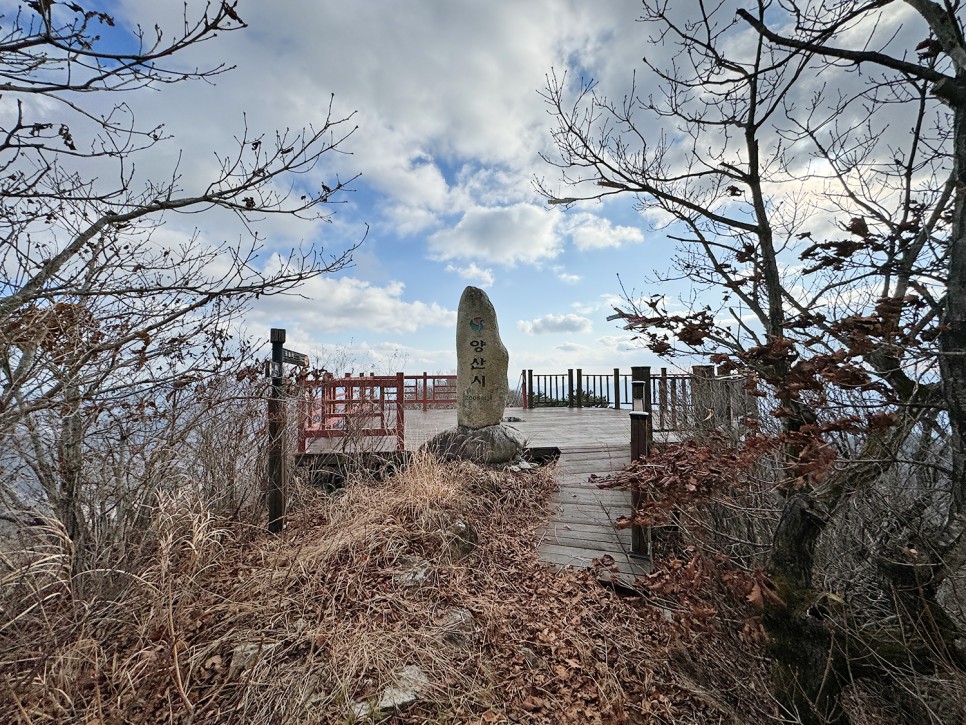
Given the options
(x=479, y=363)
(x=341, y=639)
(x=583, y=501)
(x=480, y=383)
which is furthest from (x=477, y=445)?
Answer: (x=341, y=639)

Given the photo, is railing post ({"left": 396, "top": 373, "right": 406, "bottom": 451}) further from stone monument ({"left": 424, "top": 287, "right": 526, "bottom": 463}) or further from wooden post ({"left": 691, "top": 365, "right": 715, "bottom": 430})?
wooden post ({"left": 691, "top": 365, "right": 715, "bottom": 430})

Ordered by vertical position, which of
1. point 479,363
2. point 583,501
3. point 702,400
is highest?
point 479,363

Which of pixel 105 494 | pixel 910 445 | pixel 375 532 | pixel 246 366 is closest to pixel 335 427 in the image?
pixel 246 366

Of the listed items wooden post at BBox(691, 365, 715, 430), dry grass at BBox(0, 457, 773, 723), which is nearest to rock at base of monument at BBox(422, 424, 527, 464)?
dry grass at BBox(0, 457, 773, 723)

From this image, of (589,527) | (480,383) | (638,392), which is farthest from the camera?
(480,383)

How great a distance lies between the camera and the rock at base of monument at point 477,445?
6.16 metres

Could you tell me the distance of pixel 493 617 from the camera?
3.38 metres

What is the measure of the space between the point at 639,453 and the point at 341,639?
A: 305cm

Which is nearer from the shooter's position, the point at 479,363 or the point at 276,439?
the point at 276,439

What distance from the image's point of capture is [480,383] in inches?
259

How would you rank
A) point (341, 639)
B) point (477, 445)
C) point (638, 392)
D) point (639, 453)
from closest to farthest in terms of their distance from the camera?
1. point (341, 639)
2. point (639, 453)
3. point (638, 392)
4. point (477, 445)

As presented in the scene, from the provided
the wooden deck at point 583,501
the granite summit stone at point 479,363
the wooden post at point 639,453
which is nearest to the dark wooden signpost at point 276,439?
the wooden deck at point 583,501

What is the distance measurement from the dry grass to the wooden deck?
0.36 m

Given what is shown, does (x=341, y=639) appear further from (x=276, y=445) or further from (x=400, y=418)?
(x=400, y=418)
